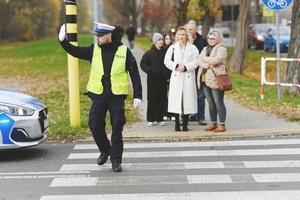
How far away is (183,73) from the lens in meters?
11.4

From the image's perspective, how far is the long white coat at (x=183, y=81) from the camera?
447 inches

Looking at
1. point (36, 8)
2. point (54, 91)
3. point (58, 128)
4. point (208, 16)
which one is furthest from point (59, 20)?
point (58, 128)

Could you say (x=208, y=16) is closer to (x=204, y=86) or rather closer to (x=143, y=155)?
(x=204, y=86)

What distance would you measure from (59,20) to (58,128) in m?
107

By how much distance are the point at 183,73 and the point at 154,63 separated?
89cm

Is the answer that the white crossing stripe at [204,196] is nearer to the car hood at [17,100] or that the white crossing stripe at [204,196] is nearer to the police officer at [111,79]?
the police officer at [111,79]

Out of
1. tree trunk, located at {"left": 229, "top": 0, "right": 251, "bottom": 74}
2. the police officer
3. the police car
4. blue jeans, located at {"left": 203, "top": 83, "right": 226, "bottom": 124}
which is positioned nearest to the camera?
the police officer

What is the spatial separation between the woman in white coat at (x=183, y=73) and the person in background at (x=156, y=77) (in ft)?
2.23

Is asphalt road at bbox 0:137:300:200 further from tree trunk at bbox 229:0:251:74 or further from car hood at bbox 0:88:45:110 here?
tree trunk at bbox 229:0:251:74

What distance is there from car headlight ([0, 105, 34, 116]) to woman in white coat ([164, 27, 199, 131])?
10.2ft

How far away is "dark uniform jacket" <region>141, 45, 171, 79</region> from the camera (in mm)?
12141

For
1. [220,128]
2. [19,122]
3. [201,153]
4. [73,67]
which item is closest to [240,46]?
[220,128]

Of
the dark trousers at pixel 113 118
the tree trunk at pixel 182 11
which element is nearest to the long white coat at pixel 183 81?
A: the dark trousers at pixel 113 118

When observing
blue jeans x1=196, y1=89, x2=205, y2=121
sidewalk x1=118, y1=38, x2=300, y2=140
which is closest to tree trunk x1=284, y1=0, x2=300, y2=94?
sidewalk x1=118, y1=38, x2=300, y2=140
